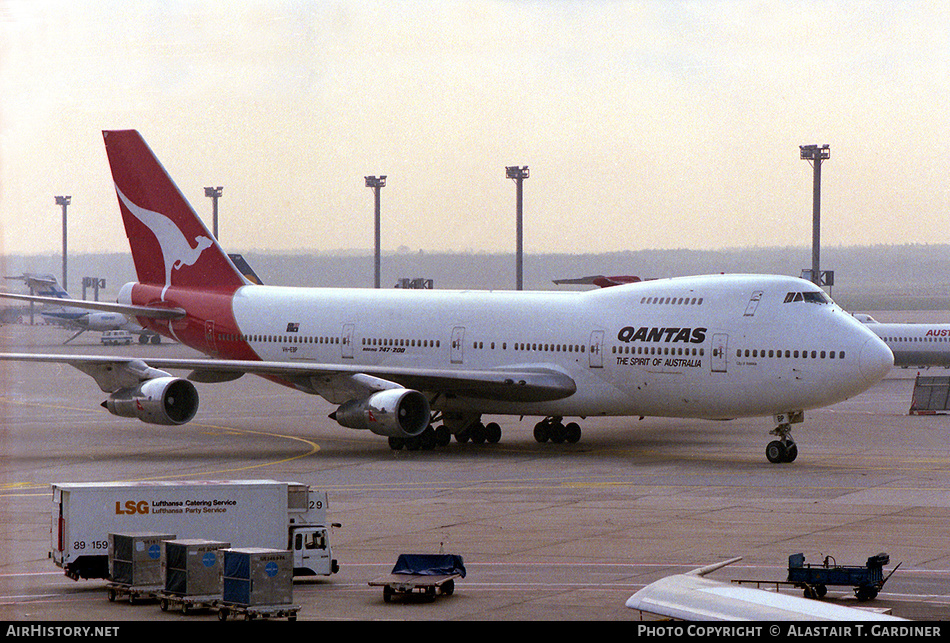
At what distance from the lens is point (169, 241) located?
50969mm

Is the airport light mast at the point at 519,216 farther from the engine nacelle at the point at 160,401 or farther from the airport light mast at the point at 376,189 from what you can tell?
the engine nacelle at the point at 160,401

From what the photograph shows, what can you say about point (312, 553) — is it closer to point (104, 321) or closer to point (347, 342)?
point (347, 342)

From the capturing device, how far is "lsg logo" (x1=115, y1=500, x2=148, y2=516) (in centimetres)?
2188

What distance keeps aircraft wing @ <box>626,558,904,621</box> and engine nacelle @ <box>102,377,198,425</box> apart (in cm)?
2806

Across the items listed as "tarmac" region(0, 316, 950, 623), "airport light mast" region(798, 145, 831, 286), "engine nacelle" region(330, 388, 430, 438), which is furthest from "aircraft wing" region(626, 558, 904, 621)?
"airport light mast" region(798, 145, 831, 286)

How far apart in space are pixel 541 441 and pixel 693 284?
8.22 m

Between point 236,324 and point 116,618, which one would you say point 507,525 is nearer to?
point 116,618

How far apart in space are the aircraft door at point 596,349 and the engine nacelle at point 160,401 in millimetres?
11894

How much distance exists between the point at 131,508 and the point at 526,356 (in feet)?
70.0

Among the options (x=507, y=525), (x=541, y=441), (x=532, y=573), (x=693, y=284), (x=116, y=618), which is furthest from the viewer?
(x=541, y=441)

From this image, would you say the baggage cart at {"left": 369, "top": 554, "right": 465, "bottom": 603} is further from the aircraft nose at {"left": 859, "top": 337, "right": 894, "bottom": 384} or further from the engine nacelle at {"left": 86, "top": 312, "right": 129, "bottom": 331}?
the engine nacelle at {"left": 86, "top": 312, "right": 129, "bottom": 331}
